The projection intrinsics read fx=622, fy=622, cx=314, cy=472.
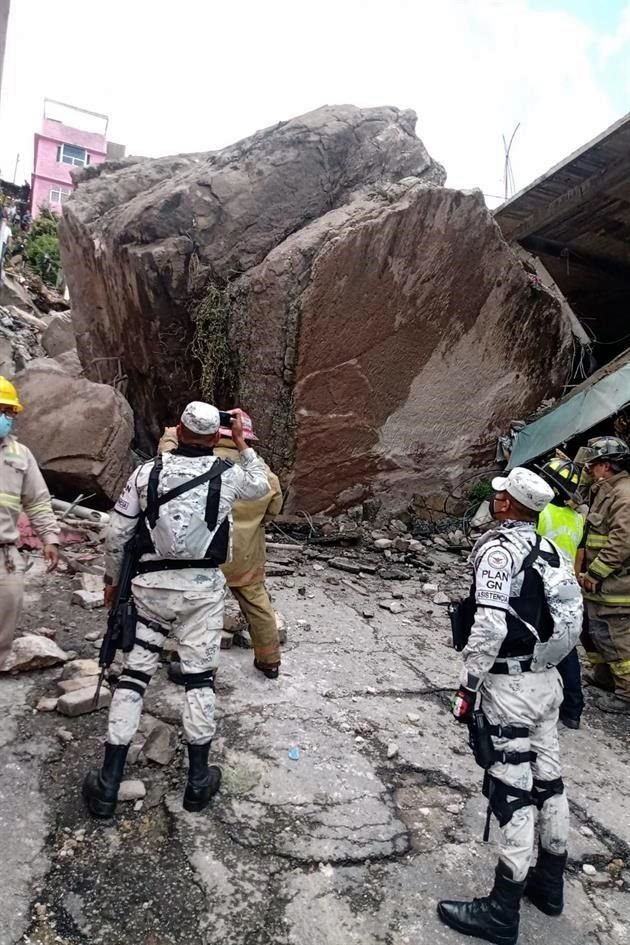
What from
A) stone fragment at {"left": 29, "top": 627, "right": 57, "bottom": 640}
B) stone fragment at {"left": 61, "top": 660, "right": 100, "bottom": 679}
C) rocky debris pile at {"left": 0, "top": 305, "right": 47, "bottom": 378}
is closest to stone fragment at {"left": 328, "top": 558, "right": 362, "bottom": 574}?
stone fragment at {"left": 29, "top": 627, "right": 57, "bottom": 640}

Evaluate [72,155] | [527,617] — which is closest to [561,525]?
[527,617]

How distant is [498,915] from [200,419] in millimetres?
2171

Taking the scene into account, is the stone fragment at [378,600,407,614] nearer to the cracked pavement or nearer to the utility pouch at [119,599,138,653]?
the cracked pavement

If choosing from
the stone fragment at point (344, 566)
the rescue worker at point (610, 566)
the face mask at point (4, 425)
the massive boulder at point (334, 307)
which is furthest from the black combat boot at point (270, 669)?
the massive boulder at point (334, 307)

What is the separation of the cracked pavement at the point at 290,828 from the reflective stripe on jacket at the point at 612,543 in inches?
31.6

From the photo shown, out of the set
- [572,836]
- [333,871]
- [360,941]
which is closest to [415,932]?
[360,941]

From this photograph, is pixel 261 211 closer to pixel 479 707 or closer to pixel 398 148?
pixel 398 148

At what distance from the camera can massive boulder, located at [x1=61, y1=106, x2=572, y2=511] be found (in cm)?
631

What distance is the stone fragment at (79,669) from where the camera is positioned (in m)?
3.46

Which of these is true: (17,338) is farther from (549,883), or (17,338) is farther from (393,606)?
(549,883)

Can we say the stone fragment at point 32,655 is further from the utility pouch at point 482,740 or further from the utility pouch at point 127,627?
the utility pouch at point 482,740

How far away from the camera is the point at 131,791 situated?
2.63 meters

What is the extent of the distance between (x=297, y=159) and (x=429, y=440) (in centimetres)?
354

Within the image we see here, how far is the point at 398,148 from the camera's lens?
7.32 meters
